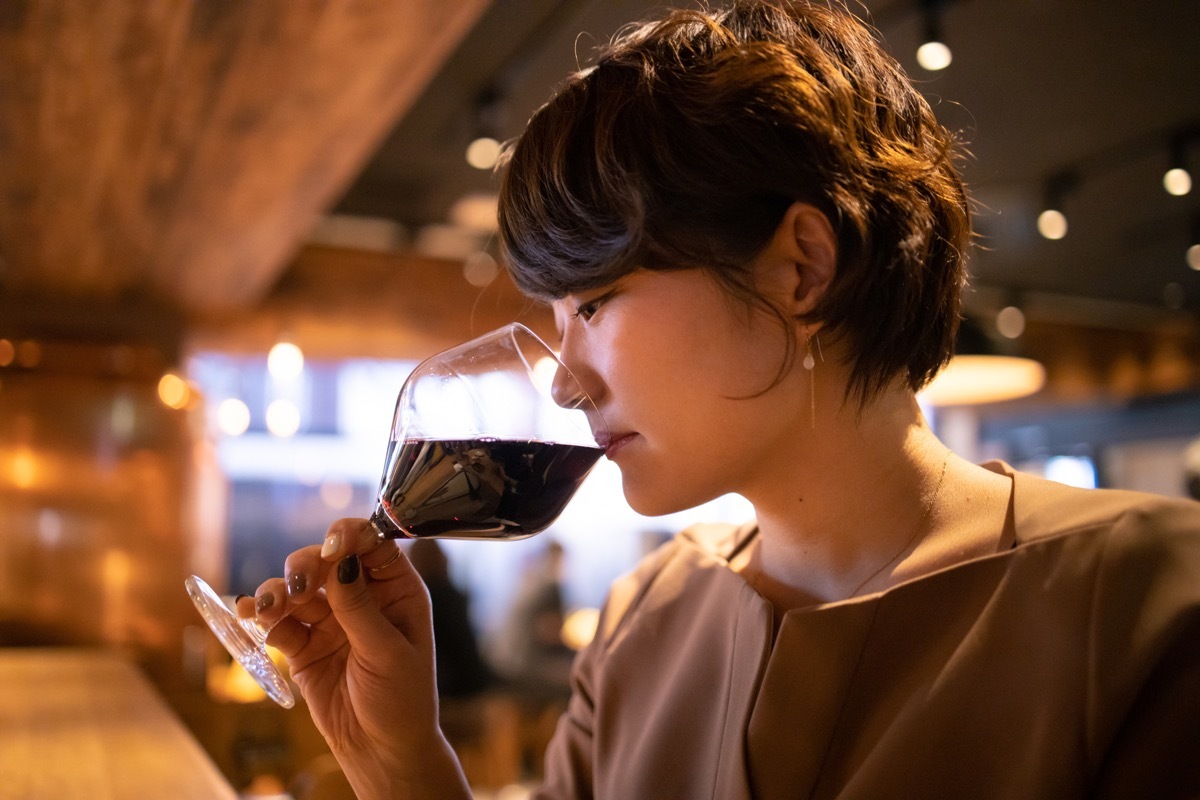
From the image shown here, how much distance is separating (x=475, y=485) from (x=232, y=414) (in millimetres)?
5466

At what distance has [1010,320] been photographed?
6910 millimetres

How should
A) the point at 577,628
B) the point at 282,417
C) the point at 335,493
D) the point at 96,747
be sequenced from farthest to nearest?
the point at 335,493 < the point at 577,628 < the point at 282,417 < the point at 96,747

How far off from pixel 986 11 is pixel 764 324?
286 cm

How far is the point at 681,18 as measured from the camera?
105cm

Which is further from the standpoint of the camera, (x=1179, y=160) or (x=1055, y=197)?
(x=1055, y=197)

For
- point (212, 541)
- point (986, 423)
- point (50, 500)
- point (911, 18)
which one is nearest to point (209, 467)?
point (212, 541)

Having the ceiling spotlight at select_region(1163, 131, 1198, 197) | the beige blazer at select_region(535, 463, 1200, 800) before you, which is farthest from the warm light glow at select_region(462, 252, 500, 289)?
the beige blazer at select_region(535, 463, 1200, 800)

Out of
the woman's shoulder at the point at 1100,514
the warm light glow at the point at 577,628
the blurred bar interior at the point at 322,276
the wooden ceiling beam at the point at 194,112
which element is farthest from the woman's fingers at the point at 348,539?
the warm light glow at the point at 577,628

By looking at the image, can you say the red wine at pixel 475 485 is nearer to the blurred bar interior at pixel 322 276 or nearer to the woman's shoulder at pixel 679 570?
the woman's shoulder at pixel 679 570

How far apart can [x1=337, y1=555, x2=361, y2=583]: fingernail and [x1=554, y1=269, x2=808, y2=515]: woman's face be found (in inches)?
10.6

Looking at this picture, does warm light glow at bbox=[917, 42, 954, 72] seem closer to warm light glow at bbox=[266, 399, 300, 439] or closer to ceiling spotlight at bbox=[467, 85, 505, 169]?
ceiling spotlight at bbox=[467, 85, 505, 169]

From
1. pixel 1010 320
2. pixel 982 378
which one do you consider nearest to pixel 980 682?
pixel 982 378

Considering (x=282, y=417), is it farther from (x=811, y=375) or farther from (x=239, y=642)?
(x=811, y=375)

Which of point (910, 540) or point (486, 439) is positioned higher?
point (486, 439)
